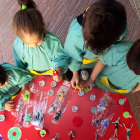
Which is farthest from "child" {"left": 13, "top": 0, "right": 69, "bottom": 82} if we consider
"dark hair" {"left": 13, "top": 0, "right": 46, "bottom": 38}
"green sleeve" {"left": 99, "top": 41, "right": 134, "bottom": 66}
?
"green sleeve" {"left": 99, "top": 41, "right": 134, "bottom": 66}

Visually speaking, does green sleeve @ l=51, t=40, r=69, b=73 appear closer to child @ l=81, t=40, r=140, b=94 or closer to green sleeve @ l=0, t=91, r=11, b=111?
child @ l=81, t=40, r=140, b=94

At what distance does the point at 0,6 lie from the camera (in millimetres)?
1771

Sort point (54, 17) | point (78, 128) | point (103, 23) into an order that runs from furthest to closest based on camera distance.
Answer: point (54, 17) → point (78, 128) → point (103, 23)

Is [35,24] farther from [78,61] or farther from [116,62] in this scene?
[116,62]

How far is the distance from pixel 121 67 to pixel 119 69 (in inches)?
1.0

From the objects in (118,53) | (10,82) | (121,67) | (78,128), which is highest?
(118,53)

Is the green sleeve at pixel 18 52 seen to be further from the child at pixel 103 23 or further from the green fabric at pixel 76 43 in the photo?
the child at pixel 103 23

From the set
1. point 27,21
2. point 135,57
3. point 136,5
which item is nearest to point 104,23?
point 135,57

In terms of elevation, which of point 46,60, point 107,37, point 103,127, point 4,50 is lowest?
point 103,127

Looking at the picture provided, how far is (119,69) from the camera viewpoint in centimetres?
95

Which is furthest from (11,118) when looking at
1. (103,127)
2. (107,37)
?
(107,37)

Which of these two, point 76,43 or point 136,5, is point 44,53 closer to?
point 76,43

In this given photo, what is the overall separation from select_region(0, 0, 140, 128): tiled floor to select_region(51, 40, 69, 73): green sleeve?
661mm

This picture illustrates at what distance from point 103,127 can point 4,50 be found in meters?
1.39
